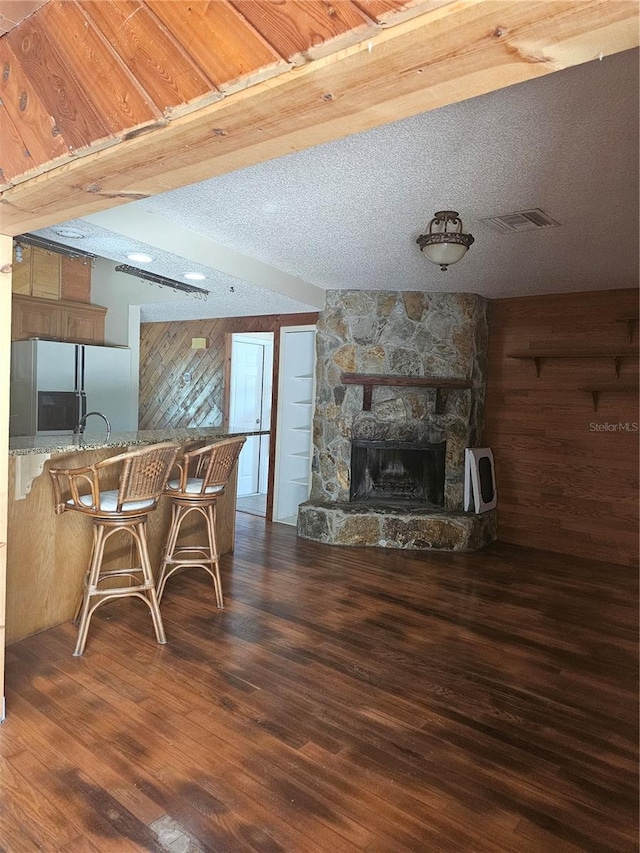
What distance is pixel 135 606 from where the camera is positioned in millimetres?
3320

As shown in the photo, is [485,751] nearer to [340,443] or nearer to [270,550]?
[270,550]

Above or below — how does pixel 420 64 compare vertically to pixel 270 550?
above

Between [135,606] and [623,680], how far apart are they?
2.64 meters

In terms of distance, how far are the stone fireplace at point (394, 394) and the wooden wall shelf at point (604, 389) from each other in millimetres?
945

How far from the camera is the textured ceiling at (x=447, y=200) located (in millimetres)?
1996

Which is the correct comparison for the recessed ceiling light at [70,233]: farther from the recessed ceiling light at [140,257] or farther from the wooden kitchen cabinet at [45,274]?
the wooden kitchen cabinet at [45,274]

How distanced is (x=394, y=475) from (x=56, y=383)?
3.15m

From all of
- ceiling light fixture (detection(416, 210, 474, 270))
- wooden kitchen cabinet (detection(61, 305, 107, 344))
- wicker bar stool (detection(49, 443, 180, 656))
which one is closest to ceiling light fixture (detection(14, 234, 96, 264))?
wicker bar stool (detection(49, 443, 180, 656))

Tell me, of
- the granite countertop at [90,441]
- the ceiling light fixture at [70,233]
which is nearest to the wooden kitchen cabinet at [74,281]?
the ceiling light fixture at [70,233]

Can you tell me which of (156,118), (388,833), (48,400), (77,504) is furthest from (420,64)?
(48,400)

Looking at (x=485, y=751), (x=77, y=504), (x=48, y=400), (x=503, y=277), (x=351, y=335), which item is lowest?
(x=485, y=751)

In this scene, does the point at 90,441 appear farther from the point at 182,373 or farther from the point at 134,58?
the point at 182,373

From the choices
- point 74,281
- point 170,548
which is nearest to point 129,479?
point 170,548

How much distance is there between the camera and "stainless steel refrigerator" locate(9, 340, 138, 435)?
459 cm
